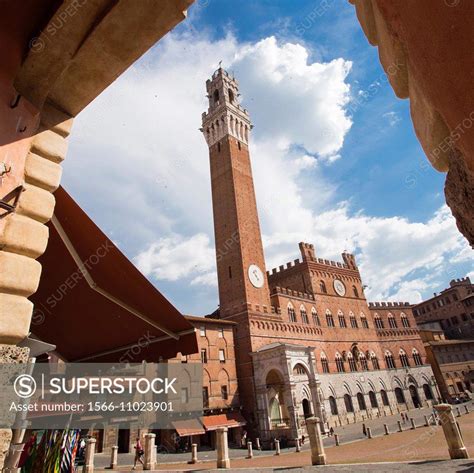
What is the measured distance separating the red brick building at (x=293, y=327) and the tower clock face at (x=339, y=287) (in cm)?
12

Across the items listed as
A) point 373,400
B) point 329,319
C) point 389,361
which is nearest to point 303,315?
point 329,319

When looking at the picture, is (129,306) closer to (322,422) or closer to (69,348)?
(69,348)

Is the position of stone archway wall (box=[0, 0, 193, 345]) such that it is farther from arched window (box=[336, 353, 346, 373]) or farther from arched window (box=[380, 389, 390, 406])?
arched window (box=[380, 389, 390, 406])

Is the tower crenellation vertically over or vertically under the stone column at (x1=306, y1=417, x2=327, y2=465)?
over

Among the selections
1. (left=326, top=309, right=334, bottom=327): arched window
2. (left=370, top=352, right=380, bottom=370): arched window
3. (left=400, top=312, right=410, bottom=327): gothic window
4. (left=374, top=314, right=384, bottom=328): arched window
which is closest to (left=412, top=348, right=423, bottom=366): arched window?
(left=400, top=312, right=410, bottom=327): gothic window

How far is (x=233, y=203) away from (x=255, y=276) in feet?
22.3

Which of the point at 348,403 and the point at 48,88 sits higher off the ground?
the point at 48,88

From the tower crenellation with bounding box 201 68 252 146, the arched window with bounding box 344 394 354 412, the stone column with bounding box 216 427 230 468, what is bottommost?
the stone column with bounding box 216 427 230 468

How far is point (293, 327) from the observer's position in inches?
1105

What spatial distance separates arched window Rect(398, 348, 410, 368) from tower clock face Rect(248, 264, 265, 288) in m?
20.0

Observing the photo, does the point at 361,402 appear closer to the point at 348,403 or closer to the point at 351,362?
the point at 348,403

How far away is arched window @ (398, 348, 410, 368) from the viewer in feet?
117

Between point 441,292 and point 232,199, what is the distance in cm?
4330

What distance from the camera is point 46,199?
7.39 feet
